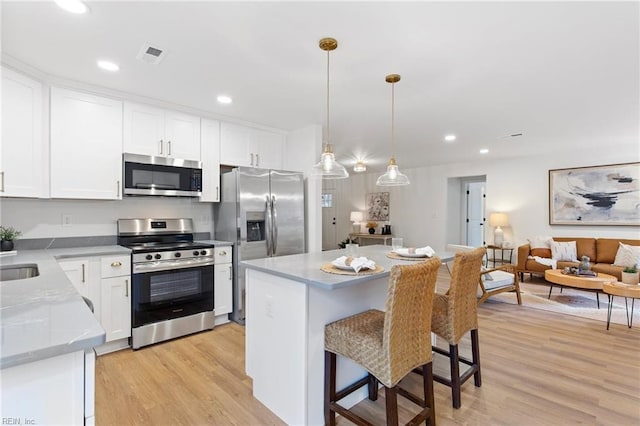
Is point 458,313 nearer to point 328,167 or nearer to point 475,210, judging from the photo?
point 328,167

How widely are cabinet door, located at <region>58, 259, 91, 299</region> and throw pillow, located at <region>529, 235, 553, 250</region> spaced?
673 cm

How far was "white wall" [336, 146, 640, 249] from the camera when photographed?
5.63 metres

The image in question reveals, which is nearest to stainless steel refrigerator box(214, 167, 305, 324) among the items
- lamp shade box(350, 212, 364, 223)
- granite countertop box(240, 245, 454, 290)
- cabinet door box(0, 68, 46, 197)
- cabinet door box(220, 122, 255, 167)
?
cabinet door box(220, 122, 255, 167)

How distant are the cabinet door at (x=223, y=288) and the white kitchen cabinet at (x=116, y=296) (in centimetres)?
85

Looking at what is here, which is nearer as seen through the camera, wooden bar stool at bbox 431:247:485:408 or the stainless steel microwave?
wooden bar stool at bbox 431:247:485:408

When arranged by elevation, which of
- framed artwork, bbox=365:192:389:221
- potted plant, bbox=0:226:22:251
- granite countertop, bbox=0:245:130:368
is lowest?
granite countertop, bbox=0:245:130:368

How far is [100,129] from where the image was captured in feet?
9.92

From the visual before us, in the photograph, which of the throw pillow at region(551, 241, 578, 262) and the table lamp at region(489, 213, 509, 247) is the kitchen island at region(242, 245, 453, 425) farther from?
the table lamp at region(489, 213, 509, 247)

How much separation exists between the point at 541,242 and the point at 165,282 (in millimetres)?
6186

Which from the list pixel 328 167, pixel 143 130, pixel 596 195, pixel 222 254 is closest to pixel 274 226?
pixel 222 254

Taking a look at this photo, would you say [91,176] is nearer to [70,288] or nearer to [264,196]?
[264,196]

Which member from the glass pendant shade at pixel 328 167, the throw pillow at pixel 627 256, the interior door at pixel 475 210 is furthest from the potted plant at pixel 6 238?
the interior door at pixel 475 210

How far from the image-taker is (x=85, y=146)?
295 centimetres

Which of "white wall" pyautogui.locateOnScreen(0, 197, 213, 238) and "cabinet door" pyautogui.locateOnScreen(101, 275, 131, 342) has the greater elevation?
"white wall" pyautogui.locateOnScreen(0, 197, 213, 238)
